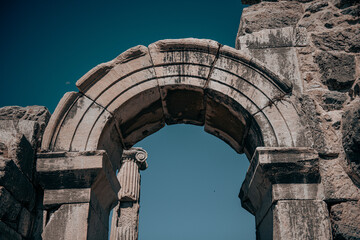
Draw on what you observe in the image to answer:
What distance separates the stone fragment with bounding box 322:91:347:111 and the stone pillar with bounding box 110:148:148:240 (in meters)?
5.91

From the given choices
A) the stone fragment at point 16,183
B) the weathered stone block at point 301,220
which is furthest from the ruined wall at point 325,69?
the stone fragment at point 16,183

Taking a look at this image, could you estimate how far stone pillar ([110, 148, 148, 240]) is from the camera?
8383mm

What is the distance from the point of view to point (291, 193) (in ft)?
11.1

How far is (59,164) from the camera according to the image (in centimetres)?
353

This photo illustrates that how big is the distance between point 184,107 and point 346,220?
88.4 inches

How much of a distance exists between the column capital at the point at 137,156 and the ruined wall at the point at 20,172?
567 centimetres

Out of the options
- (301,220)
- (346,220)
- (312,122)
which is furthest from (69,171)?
(346,220)

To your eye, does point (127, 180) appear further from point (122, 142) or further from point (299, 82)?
point (299, 82)

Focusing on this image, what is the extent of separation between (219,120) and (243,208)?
118cm

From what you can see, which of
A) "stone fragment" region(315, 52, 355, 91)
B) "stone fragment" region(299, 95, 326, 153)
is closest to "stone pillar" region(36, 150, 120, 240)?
"stone fragment" region(299, 95, 326, 153)

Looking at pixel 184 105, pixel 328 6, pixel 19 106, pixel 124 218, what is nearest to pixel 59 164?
pixel 19 106

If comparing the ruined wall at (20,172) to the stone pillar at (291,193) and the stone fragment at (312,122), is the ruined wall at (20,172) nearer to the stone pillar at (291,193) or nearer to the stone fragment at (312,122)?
the stone pillar at (291,193)

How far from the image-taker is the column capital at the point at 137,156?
9.59m

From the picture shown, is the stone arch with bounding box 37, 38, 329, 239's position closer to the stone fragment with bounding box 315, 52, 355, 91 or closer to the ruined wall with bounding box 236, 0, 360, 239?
the ruined wall with bounding box 236, 0, 360, 239
